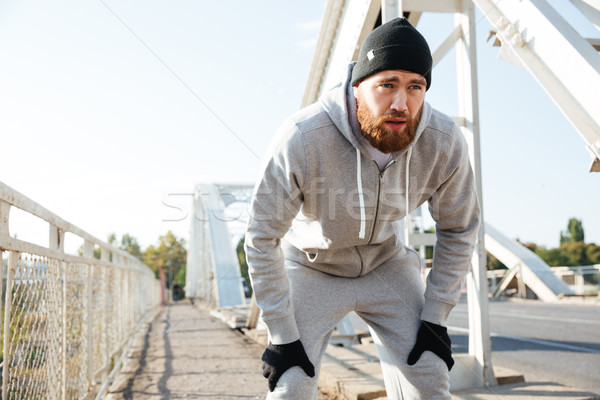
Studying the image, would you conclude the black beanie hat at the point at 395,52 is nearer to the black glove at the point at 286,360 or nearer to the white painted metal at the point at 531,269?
the black glove at the point at 286,360

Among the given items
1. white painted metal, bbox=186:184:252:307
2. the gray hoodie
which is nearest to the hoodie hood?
the gray hoodie

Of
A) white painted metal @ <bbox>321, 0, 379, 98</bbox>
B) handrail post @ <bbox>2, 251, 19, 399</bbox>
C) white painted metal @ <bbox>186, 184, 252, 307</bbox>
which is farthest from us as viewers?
white painted metal @ <bbox>186, 184, 252, 307</bbox>

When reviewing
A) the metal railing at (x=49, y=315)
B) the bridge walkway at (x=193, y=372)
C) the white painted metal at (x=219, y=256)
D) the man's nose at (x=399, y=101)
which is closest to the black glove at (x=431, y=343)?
the man's nose at (x=399, y=101)

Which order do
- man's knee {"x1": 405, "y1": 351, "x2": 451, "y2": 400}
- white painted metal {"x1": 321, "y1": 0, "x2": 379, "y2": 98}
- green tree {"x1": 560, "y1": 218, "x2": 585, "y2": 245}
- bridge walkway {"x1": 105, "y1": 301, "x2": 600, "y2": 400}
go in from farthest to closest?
1. green tree {"x1": 560, "y1": 218, "x2": 585, "y2": 245}
2. white painted metal {"x1": 321, "y1": 0, "x2": 379, "y2": 98}
3. bridge walkway {"x1": 105, "y1": 301, "x2": 600, "y2": 400}
4. man's knee {"x1": 405, "y1": 351, "x2": 451, "y2": 400}

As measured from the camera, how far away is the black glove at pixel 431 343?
1988 millimetres

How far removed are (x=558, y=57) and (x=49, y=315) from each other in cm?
287

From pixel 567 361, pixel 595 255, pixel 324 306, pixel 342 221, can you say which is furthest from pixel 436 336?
pixel 595 255

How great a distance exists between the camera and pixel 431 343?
2000mm

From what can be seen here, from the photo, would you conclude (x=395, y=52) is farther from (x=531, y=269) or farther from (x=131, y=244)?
(x=131, y=244)

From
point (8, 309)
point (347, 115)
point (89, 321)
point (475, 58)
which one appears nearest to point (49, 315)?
point (8, 309)

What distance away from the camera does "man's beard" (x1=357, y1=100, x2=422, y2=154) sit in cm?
185

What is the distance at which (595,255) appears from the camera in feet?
156

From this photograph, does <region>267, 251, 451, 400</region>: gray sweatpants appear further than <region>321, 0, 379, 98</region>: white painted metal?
No

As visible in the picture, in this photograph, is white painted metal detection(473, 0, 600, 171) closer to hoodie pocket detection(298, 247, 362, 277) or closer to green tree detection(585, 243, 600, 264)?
hoodie pocket detection(298, 247, 362, 277)
